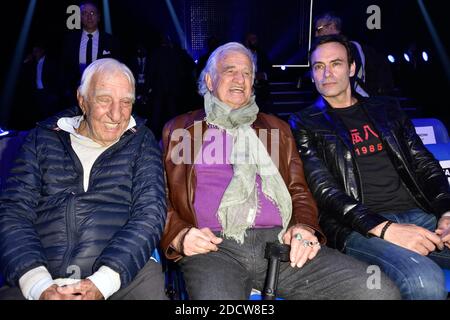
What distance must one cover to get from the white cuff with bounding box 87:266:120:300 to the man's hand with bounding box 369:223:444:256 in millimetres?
1285

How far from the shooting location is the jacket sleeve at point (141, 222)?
1.73m

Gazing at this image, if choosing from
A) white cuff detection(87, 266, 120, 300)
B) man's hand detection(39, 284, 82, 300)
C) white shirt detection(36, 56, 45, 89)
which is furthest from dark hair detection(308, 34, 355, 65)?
white shirt detection(36, 56, 45, 89)

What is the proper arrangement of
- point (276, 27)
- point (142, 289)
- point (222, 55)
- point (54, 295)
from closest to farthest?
1. point (54, 295)
2. point (142, 289)
3. point (222, 55)
4. point (276, 27)

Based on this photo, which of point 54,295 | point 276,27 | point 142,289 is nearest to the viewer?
point 54,295

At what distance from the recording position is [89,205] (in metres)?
1.91

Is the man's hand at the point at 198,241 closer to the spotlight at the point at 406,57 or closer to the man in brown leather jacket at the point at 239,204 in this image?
the man in brown leather jacket at the point at 239,204

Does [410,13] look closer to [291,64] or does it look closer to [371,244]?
[291,64]

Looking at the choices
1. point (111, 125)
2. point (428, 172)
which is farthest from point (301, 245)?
point (111, 125)

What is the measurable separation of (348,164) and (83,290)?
1606 millimetres

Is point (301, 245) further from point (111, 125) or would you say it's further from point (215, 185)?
point (111, 125)

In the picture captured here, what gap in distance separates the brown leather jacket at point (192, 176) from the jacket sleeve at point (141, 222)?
136mm
